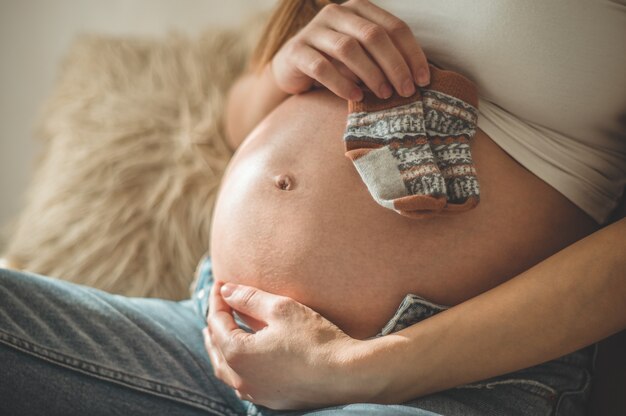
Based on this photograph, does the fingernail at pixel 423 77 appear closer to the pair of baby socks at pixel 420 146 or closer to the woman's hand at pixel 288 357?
the pair of baby socks at pixel 420 146

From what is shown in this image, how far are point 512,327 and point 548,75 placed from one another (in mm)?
281

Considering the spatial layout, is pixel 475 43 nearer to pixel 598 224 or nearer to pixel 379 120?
pixel 379 120

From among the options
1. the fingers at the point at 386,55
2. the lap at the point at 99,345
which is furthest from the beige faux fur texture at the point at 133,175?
the fingers at the point at 386,55

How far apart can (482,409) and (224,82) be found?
80 centimetres

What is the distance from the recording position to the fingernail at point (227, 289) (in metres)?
0.65

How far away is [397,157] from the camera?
23.2 inches

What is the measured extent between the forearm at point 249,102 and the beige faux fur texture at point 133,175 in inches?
2.6

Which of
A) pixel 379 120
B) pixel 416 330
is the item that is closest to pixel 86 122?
pixel 379 120

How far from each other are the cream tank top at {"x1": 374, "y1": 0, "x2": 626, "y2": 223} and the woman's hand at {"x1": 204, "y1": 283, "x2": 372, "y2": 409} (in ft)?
0.99

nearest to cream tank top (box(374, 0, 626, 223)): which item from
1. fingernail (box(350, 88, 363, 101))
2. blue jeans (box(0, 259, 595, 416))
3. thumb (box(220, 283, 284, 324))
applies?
fingernail (box(350, 88, 363, 101))

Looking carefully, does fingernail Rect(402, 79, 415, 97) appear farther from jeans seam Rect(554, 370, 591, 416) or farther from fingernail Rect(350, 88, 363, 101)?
jeans seam Rect(554, 370, 591, 416)

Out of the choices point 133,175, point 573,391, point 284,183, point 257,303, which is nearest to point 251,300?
point 257,303

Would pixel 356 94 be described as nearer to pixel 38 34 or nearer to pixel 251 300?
pixel 251 300

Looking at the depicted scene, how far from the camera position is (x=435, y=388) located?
57 centimetres
